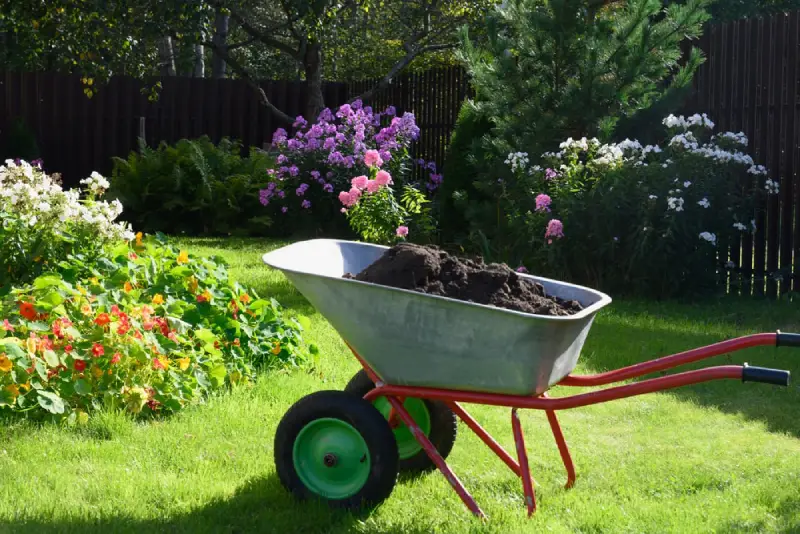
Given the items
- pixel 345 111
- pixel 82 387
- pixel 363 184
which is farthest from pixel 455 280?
pixel 345 111

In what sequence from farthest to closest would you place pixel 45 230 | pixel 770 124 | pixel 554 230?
pixel 770 124
pixel 554 230
pixel 45 230

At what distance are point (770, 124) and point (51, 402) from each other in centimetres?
587

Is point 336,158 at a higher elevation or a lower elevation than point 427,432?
higher

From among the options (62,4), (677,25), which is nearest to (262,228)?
(62,4)

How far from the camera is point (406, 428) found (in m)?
3.57

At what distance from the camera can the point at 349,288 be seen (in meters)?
2.89

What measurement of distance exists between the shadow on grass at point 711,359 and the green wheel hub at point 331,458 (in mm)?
1967

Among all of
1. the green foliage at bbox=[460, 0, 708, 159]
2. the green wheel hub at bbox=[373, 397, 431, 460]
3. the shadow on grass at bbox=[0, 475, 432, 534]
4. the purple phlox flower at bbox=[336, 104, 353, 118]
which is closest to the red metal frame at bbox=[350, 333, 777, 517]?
the shadow on grass at bbox=[0, 475, 432, 534]

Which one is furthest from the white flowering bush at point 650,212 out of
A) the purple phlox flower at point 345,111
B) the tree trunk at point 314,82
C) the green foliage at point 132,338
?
the tree trunk at point 314,82

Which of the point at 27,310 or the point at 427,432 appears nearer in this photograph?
the point at 427,432

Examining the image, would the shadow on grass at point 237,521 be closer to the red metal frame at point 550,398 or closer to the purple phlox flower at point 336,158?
the red metal frame at point 550,398

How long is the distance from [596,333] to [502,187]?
262 cm

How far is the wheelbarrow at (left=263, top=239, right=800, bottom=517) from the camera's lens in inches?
110

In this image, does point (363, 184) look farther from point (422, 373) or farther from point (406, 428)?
point (422, 373)
